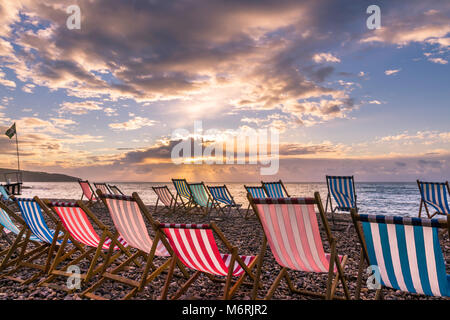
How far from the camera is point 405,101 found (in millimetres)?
13055

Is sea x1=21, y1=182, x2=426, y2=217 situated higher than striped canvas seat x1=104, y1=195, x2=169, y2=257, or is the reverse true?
striped canvas seat x1=104, y1=195, x2=169, y2=257

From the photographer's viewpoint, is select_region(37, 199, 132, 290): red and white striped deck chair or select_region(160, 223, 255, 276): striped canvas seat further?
select_region(37, 199, 132, 290): red and white striped deck chair

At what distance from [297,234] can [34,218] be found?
10.0ft

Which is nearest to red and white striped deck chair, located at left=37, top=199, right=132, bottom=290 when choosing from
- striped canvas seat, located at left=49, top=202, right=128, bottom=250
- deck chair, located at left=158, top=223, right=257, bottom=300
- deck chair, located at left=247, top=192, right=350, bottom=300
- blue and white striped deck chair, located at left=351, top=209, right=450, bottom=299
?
striped canvas seat, located at left=49, top=202, right=128, bottom=250

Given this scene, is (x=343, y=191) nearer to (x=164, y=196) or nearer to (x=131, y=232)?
(x=131, y=232)

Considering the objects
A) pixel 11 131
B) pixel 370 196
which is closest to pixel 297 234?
pixel 11 131

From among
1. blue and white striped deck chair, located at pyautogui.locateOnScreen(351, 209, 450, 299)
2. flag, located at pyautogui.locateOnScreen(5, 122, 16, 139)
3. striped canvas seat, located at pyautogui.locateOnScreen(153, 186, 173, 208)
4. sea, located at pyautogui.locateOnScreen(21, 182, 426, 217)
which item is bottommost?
sea, located at pyautogui.locateOnScreen(21, 182, 426, 217)

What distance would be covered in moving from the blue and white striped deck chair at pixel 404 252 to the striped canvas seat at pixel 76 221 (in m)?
2.75

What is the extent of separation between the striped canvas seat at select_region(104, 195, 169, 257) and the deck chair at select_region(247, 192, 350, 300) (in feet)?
3.71

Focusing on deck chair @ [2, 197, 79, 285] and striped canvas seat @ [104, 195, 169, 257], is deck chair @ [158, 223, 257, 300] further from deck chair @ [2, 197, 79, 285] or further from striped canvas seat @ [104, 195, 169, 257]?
deck chair @ [2, 197, 79, 285]

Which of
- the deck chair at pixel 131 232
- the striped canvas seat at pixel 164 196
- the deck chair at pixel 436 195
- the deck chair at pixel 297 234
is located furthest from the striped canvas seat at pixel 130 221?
the striped canvas seat at pixel 164 196

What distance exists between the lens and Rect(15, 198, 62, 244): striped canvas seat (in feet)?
10.0
